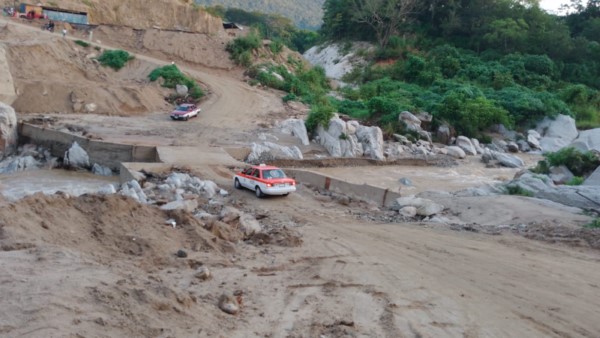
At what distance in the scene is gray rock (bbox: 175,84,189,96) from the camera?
39.2m

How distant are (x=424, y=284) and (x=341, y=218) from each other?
21.0 feet

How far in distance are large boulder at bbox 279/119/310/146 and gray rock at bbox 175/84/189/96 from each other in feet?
30.2

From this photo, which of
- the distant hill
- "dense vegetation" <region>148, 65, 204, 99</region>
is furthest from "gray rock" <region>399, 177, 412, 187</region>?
the distant hill

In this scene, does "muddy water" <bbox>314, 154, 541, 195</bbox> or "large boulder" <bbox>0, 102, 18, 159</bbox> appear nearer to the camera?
"muddy water" <bbox>314, 154, 541, 195</bbox>

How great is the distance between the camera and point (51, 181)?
74.3 ft

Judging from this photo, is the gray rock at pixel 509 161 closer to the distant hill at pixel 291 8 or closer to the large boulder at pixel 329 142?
the large boulder at pixel 329 142

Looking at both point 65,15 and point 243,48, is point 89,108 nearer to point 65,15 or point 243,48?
point 243,48

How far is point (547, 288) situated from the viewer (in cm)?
1009

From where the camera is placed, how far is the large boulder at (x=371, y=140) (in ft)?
99.3

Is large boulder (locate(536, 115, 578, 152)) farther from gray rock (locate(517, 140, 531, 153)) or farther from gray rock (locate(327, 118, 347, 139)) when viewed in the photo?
gray rock (locate(327, 118, 347, 139))

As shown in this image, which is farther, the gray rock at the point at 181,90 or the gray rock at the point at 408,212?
the gray rock at the point at 181,90

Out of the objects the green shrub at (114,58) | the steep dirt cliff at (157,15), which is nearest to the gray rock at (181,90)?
the green shrub at (114,58)

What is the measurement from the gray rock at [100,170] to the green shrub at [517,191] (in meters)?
15.8

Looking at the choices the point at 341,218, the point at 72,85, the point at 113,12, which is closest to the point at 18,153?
the point at 72,85
